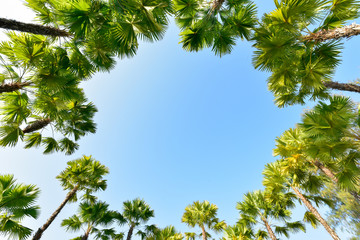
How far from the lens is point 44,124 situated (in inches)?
245

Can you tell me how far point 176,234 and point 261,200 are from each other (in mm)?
6054

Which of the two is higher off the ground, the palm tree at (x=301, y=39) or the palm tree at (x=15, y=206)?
the palm tree at (x=301, y=39)

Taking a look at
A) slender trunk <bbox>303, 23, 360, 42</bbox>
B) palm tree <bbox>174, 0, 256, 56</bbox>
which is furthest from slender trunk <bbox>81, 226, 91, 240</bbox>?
slender trunk <bbox>303, 23, 360, 42</bbox>

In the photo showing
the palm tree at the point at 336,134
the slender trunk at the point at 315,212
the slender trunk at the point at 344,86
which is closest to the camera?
the palm tree at the point at 336,134

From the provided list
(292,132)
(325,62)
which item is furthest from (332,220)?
(325,62)

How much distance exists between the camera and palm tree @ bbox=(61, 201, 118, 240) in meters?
9.13

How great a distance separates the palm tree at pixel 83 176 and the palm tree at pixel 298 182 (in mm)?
10040

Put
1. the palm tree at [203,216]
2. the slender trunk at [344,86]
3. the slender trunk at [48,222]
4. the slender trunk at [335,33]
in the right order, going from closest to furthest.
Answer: the slender trunk at [335,33] → the slender trunk at [344,86] → the slender trunk at [48,222] → the palm tree at [203,216]

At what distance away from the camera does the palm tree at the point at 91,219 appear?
9127 millimetres

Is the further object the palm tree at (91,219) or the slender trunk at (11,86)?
the palm tree at (91,219)

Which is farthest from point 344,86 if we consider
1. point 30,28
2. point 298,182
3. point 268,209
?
point 30,28

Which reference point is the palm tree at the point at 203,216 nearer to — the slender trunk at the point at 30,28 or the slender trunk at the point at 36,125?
the slender trunk at the point at 36,125

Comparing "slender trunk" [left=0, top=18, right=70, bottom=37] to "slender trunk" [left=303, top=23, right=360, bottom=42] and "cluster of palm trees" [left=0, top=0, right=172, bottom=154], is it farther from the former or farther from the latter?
"slender trunk" [left=303, top=23, right=360, bottom=42]

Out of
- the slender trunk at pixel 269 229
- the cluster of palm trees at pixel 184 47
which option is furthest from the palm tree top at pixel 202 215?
the cluster of palm trees at pixel 184 47
